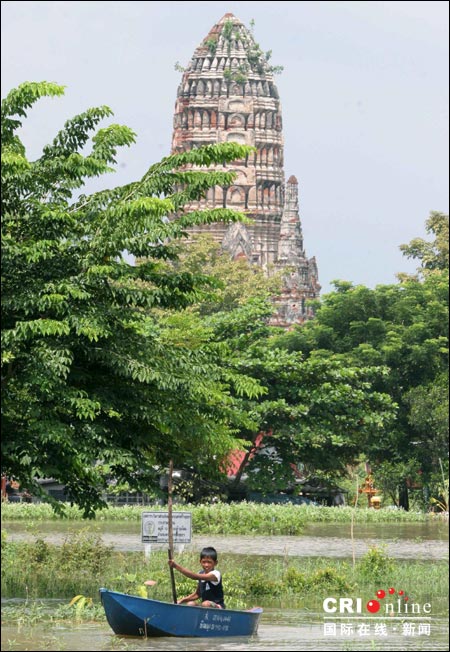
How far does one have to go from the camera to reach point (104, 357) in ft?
76.2

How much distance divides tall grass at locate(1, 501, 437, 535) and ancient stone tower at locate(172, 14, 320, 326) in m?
84.3

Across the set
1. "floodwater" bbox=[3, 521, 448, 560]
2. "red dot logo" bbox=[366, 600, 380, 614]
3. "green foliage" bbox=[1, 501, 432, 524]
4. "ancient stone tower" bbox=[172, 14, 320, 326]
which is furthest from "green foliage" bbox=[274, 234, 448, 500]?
"ancient stone tower" bbox=[172, 14, 320, 326]

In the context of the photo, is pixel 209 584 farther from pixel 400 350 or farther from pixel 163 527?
pixel 400 350

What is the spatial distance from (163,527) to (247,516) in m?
17.9

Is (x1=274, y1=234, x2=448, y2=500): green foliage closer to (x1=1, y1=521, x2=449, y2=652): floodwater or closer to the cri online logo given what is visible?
(x1=1, y1=521, x2=449, y2=652): floodwater

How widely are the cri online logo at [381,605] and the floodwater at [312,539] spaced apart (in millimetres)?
8195

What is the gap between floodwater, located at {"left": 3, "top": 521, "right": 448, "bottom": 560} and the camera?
119 feet

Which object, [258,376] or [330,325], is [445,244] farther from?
[258,376]

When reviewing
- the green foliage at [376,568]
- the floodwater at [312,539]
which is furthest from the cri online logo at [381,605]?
the floodwater at [312,539]

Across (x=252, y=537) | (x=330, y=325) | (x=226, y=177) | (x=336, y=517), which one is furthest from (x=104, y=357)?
(x=330, y=325)

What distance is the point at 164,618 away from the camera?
64.2 feet

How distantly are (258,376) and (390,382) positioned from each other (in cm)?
846

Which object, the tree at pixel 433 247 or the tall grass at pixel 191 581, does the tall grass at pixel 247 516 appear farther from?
the tree at pixel 433 247

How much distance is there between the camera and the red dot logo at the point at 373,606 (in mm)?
23734
